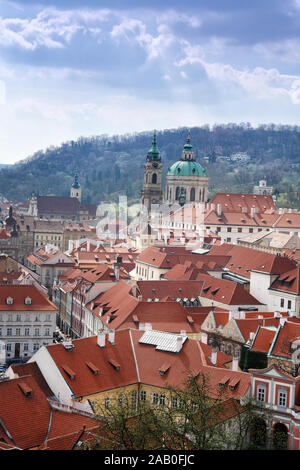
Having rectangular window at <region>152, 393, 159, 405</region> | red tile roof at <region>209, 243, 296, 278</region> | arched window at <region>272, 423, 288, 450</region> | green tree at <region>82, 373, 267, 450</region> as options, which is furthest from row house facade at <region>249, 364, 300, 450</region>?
red tile roof at <region>209, 243, 296, 278</region>

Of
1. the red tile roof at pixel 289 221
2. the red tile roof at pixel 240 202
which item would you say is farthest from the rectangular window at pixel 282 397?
the red tile roof at pixel 240 202

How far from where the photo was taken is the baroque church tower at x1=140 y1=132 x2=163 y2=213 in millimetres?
145000

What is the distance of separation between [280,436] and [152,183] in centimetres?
11694

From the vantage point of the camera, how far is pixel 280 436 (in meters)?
31.5

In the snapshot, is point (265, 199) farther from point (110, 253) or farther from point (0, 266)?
point (0, 266)

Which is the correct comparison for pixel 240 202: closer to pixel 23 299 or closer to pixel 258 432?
pixel 23 299

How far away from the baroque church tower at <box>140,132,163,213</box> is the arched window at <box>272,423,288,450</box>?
11137 cm

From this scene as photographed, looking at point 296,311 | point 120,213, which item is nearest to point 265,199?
point 120,213

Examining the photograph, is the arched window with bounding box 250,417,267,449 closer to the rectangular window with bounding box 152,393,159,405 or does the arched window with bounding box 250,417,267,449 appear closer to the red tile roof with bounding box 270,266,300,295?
the rectangular window with bounding box 152,393,159,405

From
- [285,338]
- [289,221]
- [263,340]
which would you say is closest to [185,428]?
[285,338]

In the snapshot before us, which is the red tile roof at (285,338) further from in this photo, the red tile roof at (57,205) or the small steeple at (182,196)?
the red tile roof at (57,205)

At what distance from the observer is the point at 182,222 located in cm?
11675
